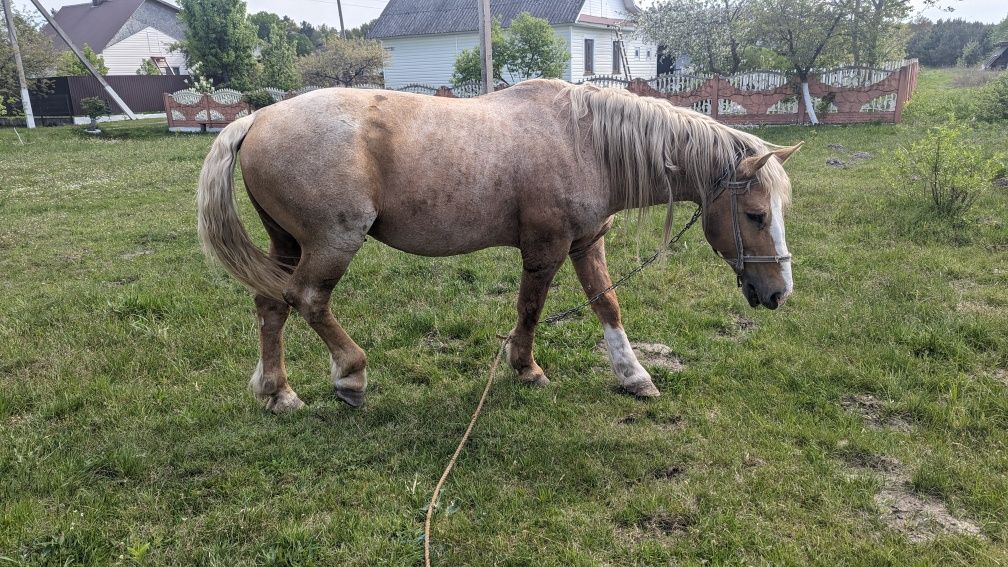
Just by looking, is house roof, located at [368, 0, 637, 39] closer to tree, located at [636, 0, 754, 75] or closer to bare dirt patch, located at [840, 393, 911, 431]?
tree, located at [636, 0, 754, 75]

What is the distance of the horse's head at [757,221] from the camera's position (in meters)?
3.16

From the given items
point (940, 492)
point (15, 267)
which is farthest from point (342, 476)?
point (15, 267)

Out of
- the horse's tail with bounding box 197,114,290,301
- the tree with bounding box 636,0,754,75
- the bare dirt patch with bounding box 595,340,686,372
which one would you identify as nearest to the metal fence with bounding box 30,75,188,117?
the tree with bounding box 636,0,754,75

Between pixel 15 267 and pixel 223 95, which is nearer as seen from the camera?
pixel 15 267

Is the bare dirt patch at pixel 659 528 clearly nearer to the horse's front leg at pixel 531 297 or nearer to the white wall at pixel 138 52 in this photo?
the horse's front leg at pixel 531 297

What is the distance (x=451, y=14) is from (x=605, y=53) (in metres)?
7.61

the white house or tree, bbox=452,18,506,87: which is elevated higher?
the white house

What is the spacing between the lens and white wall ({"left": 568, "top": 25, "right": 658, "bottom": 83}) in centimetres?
2734

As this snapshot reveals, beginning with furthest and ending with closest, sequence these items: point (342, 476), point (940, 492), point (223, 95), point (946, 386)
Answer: point (223, 95) < point (946, 386) < point (342, 476) < point (940, 492)

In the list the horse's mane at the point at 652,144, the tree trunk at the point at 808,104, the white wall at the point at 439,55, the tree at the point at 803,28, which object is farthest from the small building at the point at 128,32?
the horse's mane at the point at 652,144

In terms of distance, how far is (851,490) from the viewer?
2715 millimetres

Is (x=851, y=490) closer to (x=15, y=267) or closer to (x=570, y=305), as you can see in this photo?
(x=570, y=305)

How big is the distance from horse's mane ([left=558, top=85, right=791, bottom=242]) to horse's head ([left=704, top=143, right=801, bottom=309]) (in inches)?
1.8

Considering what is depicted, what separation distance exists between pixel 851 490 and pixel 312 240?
9.07 ft
